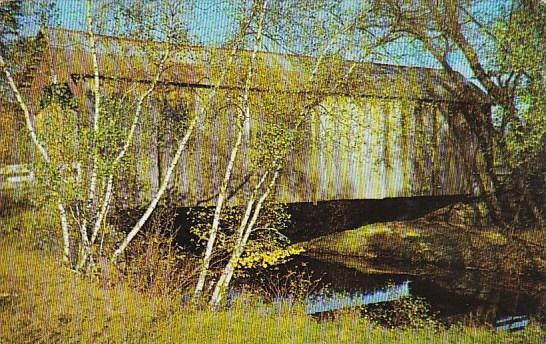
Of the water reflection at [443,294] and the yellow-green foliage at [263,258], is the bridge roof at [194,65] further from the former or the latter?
the water reflection at [443,294]

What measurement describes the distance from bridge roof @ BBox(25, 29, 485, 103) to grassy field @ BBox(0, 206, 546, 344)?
142 centimetres

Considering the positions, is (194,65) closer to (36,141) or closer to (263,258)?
(36,141)

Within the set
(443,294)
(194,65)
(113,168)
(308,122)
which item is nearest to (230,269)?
(113,168)

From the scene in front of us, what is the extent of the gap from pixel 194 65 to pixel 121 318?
2.43 meters

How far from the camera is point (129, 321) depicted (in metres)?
3.86

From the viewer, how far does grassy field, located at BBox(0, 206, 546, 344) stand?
3.69 metres

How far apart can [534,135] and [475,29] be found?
1.49 meters

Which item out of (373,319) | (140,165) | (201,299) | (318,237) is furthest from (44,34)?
(318,237)

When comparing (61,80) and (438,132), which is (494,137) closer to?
(438,132)

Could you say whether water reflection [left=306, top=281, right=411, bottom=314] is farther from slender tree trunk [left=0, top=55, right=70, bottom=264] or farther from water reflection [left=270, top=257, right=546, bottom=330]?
slender tree trunk [left=0, top=55, right=70, bottom=264]

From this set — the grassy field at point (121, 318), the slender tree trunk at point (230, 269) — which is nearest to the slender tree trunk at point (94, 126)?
the grassy field at point (121, 318)

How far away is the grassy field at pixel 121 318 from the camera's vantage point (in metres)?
3.69

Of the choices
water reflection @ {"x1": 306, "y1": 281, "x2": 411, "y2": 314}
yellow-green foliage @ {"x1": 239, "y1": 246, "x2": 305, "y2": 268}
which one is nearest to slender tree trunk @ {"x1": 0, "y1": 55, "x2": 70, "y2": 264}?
yellow-green foliage @ {"x1": 239, "y1": 246, "x2": 305, "y2": 268}

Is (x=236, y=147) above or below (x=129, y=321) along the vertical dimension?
above
